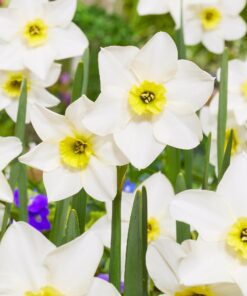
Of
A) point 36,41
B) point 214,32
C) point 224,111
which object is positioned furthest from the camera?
point 214,32

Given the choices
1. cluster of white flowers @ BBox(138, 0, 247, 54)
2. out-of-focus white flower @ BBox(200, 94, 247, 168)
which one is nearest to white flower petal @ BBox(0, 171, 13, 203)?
out-of-focus white flower @ BBox(200, 94, 247, 168)

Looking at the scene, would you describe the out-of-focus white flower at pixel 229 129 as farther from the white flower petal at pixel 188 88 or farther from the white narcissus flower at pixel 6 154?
the white narcissus flower at pixel 6 154

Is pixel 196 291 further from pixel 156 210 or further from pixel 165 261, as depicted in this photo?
pixel 156 210

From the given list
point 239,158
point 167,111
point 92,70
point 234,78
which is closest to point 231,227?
point 239,158

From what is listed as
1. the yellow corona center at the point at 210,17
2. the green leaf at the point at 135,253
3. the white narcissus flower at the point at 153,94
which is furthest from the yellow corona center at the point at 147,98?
the yellow corona center at the point at 210,17

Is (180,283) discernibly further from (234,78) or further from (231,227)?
(234,78)

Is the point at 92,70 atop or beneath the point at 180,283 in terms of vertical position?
beneath
